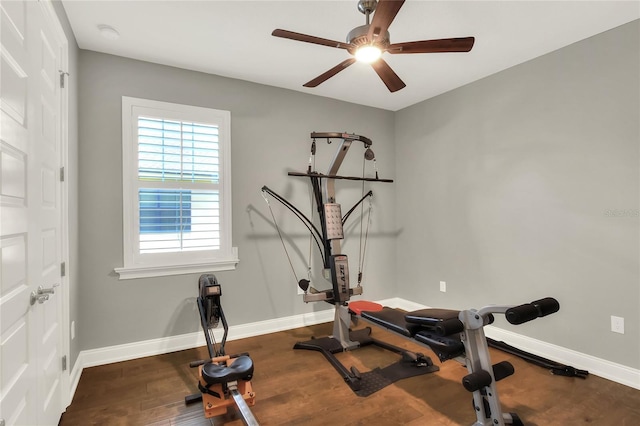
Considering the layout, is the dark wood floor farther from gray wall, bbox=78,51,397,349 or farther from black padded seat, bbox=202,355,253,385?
gray wall, bbox=78,51,397,349

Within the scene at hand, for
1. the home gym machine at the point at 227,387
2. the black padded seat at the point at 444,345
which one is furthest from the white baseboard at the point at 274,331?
the black padded seat at the point at 444,345

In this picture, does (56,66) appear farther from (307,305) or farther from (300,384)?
(307,305)

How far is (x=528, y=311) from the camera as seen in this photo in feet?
5.40

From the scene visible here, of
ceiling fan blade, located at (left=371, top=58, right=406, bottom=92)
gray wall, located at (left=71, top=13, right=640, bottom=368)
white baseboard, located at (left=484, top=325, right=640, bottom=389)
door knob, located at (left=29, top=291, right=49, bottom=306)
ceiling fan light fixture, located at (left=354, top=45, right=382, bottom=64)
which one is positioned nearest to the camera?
door knob, located at (left=29, top=291, right=49, bottom=306)

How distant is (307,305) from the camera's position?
365 cm

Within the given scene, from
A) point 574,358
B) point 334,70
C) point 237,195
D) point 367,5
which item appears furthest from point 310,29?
point 574,358

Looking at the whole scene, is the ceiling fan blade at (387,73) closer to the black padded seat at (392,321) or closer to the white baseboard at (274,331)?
the black padded seat at (392,321)

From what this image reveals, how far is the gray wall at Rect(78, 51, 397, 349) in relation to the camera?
2.68 m

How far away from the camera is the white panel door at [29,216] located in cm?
115

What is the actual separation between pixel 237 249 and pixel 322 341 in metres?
1.24

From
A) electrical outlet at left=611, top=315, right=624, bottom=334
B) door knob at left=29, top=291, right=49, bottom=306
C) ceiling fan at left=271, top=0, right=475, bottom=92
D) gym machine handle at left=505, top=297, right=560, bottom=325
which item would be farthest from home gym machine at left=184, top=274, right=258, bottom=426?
electrical outlet at left=611, top=315, right=624, bottom=334

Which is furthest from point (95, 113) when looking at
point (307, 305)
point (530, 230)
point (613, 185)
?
point (613, 185)

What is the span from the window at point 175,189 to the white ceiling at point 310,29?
Answer: 1.69 ft

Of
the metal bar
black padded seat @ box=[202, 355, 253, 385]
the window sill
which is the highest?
the window sill
